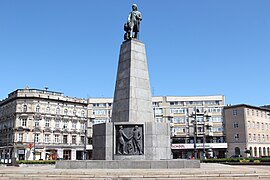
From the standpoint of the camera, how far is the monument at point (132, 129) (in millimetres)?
15563

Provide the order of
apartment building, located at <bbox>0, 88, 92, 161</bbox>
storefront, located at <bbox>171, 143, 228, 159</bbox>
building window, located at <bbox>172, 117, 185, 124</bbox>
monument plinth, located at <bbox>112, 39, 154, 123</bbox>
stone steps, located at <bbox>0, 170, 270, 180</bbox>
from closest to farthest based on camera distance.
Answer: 1. stone steps, located at <bbox>0, 170, 270, 180</bbox>
2. monument plinth, located at <bbox>112, 39, 154, 123</bbox>
3. apartment building, located at <bbox>0, 88, 92, 161</bbox>
4. storefront, located at <bbox>171, 143, 228, 159</bbox>
5. building window, located at <bbox>172, 117, 185, 124</bbox>

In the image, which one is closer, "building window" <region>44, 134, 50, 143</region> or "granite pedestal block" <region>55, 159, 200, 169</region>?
"granite pedestal block" <region>55, 159, 200, 169</region>

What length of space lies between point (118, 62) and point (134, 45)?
1.56 m

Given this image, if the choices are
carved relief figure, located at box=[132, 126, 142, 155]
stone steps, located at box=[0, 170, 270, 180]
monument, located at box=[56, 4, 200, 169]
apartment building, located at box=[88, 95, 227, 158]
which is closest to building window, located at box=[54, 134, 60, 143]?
apartment building, located at box=[88, 95, 227, 158]

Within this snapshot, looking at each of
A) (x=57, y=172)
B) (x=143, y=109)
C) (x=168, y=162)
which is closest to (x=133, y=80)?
(x=143, y=109)

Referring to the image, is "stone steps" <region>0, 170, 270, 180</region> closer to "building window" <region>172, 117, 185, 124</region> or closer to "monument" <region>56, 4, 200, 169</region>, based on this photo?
"monument" <region>56, 4, 200, 169</region>

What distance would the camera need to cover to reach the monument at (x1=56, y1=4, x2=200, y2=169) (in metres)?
15.6

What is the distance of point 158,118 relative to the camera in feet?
230

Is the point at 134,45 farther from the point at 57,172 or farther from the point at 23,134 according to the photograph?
the point at 23,134

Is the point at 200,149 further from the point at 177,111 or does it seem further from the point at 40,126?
the point at 40,126

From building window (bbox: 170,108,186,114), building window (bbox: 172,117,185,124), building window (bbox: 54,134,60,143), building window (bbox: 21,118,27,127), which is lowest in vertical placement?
building window (bbox: 54,134,60,143)

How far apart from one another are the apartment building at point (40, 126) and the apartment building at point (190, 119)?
21.9 feet

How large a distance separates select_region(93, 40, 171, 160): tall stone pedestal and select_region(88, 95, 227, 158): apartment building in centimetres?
4782

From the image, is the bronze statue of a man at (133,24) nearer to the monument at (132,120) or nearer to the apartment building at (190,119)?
the monument at (132,120)
